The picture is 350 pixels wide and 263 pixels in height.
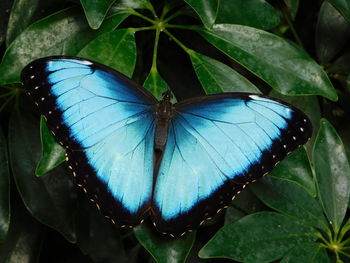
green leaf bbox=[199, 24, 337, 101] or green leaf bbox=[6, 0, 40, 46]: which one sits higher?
green leaf bbox=[6, 0, 40, 46]

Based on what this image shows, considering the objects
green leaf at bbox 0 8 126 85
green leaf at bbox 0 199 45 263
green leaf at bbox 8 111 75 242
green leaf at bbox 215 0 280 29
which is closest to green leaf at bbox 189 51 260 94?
green leaf at bbox 215 0 280 29

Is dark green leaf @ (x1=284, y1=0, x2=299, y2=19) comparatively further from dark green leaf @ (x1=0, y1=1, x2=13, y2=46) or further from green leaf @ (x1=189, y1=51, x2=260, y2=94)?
dark green leaf @ (x1=0, y1=1, x2=13, y2=46)

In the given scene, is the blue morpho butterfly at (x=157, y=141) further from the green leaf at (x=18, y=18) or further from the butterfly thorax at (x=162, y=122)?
the green leaf at (x=18, y=18)

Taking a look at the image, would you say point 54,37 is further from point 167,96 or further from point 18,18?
point 167,96

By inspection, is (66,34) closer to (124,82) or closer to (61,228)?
(124,82)

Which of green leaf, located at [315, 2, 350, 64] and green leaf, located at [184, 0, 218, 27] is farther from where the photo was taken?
green leaf, located at [315, 2, 350, 64]

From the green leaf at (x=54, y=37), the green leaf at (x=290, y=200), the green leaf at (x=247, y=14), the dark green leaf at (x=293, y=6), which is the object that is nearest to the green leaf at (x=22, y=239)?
the green leaf at (x=54, y=37)
